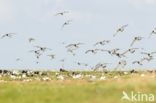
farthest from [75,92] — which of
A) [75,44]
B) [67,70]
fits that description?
[67,70]

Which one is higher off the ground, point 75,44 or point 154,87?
point 75,44

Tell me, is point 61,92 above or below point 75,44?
below

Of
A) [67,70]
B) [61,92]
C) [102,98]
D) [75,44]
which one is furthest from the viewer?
[67,70]

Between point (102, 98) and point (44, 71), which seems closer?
point (102, 98)

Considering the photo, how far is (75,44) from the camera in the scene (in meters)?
74.2

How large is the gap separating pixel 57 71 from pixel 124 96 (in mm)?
62418

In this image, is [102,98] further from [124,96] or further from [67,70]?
[67,70]

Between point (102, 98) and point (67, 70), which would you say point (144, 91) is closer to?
point (102, 98)

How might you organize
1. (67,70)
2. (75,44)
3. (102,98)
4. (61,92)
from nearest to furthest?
1. (102,98)
2. (61,92)
3. (75,44)
4. (67,70)

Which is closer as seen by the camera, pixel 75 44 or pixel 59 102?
pixel 59 102

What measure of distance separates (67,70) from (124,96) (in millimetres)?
62079

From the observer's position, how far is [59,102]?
48.9 meters

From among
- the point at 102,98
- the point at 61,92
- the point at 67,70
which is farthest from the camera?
the point at 67,70

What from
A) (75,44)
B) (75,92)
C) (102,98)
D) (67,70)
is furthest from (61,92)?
(67,70)
